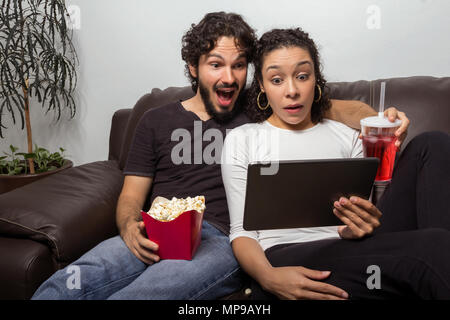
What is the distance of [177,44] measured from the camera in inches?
90.1

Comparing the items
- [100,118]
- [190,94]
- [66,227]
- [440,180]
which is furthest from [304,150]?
[100,118]

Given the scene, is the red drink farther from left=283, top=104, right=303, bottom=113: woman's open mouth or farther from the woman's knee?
left=283, top=104, right=303, bottom=113: woman's open mouth

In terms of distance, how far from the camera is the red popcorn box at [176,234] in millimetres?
1174

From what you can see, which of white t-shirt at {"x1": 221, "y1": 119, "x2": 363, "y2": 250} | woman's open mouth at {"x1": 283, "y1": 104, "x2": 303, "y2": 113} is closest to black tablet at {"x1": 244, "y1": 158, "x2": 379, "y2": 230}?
white t-shirt at {"x1": 221, "y1": 119, "x2": 363, "y2": 250}

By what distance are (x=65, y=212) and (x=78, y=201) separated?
0.11m

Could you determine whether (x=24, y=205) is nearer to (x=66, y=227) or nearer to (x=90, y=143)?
(x=66, y=227)

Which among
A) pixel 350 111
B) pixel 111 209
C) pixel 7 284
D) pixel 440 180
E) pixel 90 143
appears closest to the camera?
pixel 440 180

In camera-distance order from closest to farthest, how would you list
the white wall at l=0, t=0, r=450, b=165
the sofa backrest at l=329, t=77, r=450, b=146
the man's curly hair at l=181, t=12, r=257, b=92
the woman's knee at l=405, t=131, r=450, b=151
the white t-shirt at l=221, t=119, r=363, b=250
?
the woman's knee at l=405, t=131, r=450, b=151
the white t-shirt at l=221, t=119, r=363, b=250
the man's curly hair at l=181, t=12, r=257, b=92
the sofa backrest at l=329, t=77, r=450, b=146
the white wall at l=0, t=0, r=450, b=165

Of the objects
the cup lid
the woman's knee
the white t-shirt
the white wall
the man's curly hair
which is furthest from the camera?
the white wall

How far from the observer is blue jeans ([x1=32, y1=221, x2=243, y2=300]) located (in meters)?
1.19

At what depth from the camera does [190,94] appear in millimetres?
1933

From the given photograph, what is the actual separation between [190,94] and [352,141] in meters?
0.80

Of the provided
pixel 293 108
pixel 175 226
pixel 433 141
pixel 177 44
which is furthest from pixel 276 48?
pixel 177 44

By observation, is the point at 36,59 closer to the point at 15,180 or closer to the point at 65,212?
the point at 15,180
